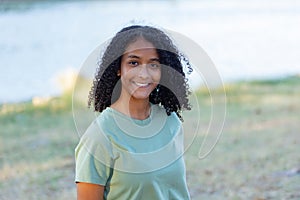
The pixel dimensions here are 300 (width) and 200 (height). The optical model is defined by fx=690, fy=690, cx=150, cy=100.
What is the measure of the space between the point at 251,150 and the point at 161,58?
2763 mm

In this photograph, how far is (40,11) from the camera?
12742mm

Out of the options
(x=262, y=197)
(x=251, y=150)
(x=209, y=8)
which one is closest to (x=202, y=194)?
(x=262, y=197)

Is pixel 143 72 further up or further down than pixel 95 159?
further up

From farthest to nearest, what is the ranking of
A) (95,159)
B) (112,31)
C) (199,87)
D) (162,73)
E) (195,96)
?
(112,31) → (199,87) → (195,96) → (162,73) → (95,159)

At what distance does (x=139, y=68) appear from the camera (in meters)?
1.99

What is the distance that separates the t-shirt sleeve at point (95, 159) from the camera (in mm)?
1891

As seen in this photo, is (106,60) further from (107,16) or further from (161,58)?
(107,16)

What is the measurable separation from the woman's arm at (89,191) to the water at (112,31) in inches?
189

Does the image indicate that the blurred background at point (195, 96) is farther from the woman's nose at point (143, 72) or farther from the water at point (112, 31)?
the woman's nose at point (143, 72)

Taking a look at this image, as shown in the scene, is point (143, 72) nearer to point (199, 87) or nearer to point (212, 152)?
point (212, 152)

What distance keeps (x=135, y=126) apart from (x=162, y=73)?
20 cm

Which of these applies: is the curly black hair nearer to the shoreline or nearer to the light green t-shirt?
the light green t-shirt

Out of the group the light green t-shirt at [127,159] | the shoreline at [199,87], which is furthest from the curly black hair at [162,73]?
the shoreline at [199,87]

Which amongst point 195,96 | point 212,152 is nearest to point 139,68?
point 195,96
